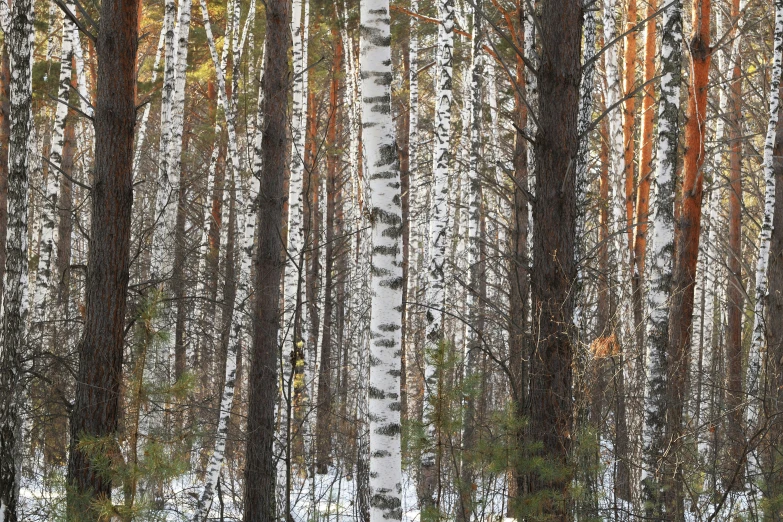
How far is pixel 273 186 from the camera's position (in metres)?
7.35

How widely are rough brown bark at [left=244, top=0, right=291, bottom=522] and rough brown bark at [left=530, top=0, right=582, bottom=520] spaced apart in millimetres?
2877

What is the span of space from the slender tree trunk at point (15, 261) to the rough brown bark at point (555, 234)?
391 centimetres

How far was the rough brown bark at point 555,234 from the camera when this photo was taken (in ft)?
16.9

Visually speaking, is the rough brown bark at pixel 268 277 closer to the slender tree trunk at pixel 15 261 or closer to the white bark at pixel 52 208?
the slender tree trunk at pixel 15 261

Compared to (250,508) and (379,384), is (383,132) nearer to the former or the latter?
(379,384)

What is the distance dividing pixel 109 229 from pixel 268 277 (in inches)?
72.6

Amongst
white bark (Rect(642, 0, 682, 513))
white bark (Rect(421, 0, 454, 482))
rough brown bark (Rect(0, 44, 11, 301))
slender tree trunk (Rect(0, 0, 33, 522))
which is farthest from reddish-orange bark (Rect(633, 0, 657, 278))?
rough brown bark (Rect(0, 44, 11, 301))

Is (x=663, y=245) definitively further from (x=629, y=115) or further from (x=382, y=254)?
(x=629, y=115)

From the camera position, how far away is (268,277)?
7.30 meters

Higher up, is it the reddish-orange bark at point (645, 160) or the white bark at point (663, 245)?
the reddish-orange bark at point (645, 160)

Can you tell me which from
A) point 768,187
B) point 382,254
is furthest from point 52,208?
point 768,187

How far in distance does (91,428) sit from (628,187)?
10.3 m

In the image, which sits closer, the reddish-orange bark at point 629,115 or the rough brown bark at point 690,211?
the rough brown bark at point 690,211

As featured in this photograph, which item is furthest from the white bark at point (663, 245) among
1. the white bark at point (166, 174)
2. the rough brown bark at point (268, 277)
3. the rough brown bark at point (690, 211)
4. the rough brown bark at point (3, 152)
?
the rough brown bark at point (3, 152)
